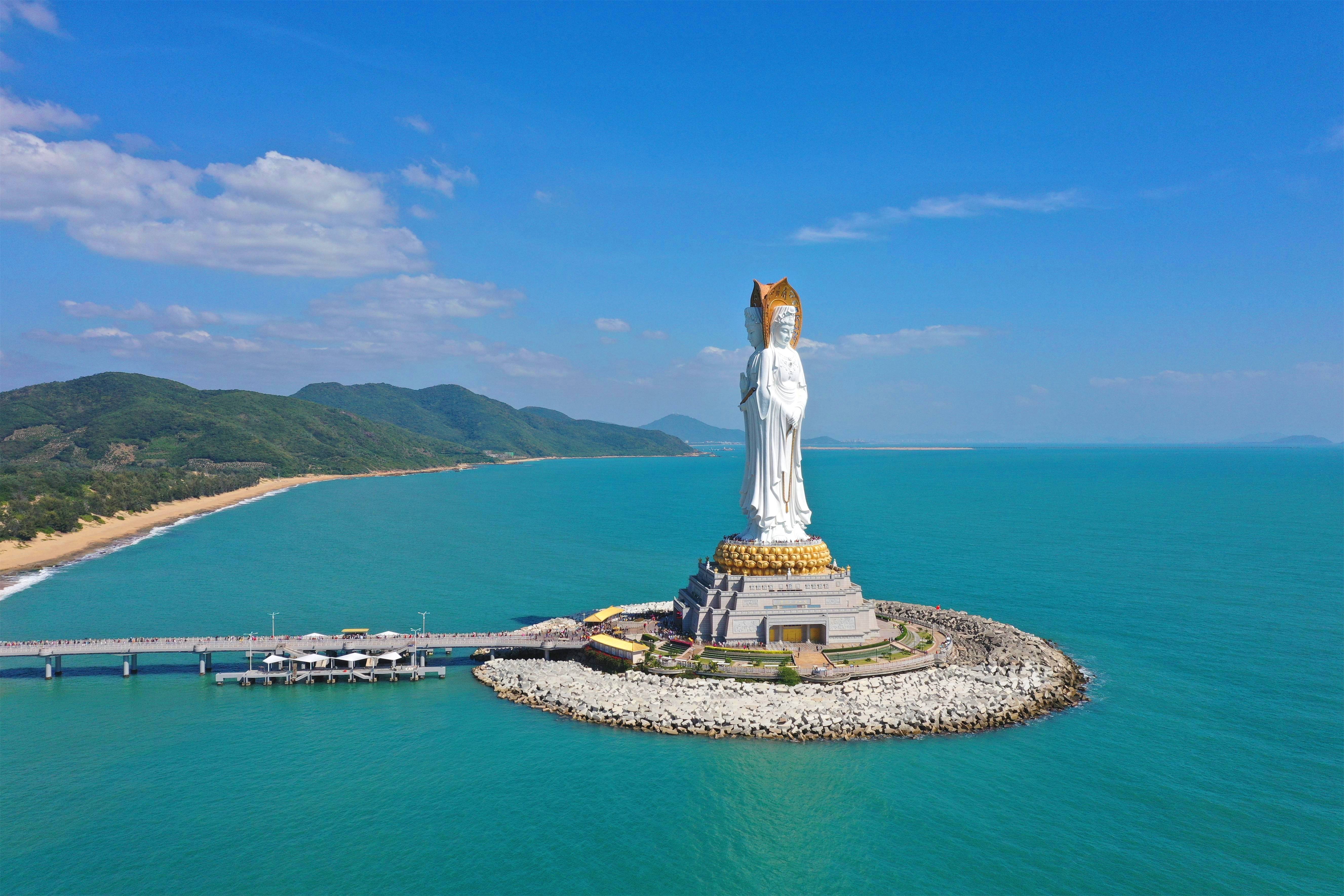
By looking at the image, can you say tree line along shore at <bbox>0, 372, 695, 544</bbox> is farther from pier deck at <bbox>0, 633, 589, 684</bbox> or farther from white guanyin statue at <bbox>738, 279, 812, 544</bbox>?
white guanyin statue at <bbox>738, 279, 812, 544</bbox>

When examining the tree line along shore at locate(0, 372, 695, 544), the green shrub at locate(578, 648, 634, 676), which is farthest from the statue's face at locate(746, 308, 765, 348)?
the tree line along shore at locate(0, 372, 695, 544)

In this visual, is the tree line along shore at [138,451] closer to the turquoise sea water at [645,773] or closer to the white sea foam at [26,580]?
the white sea foam at [26,580]

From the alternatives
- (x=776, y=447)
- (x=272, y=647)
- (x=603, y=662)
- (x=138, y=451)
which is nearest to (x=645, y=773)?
(x=603, y=662)

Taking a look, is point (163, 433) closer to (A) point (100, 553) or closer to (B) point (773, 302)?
(A) point (100, 553)

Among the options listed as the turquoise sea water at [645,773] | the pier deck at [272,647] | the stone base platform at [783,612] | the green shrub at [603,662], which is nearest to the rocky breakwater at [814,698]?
the green shrub at [603,662]

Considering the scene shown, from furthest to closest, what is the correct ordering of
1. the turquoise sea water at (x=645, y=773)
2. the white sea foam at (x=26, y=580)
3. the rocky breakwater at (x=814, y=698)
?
1. the white sea foam at (x=26, y=580)
2. the rocky breakwater at (x=814, y=698)
3. the turquoise sea water at (x=645, y=773)

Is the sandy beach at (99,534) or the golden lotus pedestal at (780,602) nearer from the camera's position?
the golden lotus pedestal at (780,602)
